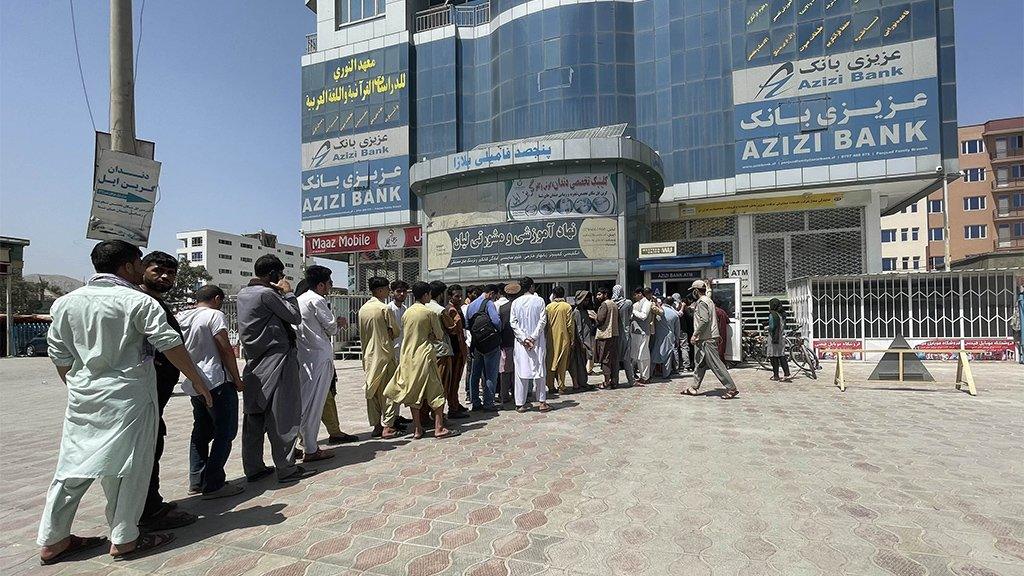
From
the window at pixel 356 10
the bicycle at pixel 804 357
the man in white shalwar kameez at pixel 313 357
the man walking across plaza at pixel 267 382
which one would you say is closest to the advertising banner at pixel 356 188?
the window at pixel 356 10

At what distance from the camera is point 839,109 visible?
1777 centimetres

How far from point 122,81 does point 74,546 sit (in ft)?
12.5

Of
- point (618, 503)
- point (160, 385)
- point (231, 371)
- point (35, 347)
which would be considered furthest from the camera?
point (35, 347)

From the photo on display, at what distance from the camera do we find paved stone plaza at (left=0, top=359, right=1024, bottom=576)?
2.57 metres

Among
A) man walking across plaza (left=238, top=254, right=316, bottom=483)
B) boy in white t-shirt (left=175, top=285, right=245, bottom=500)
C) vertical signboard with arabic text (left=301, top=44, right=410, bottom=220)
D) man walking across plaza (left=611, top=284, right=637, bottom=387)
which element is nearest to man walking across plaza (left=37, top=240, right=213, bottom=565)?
boy in white t-shirt (left=175, top=285, right=245, bottom=500)

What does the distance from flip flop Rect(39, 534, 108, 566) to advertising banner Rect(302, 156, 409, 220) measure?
21.3 m

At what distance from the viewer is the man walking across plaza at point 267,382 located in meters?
3.79

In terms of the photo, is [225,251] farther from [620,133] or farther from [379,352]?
[379,352]

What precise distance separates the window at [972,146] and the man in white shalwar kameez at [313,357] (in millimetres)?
66652

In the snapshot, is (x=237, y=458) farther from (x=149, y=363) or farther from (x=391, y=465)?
(x=149, y=363)

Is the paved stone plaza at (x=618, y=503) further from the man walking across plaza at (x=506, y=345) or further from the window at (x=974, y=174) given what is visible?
the window at (x=974, y=174)

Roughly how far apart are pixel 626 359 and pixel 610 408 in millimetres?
2202

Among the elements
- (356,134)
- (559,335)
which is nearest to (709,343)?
(559,335)

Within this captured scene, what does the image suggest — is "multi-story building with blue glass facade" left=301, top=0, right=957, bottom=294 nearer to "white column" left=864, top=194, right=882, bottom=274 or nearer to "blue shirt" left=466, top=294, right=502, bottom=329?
"white column" left=864, top=194, right=882, bottom=274
